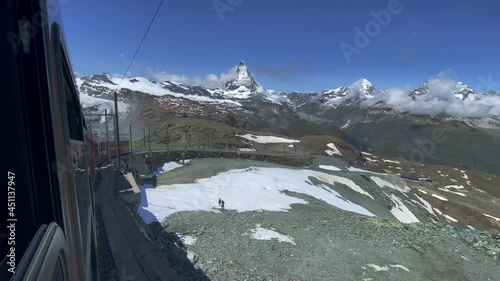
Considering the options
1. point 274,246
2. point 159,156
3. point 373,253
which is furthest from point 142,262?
point 159,156

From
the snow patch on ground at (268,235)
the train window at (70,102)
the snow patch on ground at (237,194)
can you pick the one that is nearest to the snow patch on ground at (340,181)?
the snow patch on ground at (237,194)

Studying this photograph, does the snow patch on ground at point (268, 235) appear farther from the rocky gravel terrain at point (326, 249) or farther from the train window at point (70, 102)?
the train window at point (70, 102)

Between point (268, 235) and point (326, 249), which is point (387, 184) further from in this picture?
point (268, 235)

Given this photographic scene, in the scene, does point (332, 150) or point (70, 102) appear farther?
point (332, 150)

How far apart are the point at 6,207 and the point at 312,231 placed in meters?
20.2

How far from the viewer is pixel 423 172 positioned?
137 m

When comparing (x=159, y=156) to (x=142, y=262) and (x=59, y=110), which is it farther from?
(x=59, y=110)

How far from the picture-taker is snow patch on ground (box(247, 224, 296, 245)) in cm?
1888

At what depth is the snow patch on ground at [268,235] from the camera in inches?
743

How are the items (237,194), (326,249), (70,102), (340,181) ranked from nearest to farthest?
(70,102)
(326,249)
(237,194)
(340,181)

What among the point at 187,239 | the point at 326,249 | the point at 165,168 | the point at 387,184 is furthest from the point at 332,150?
the point at 187,239

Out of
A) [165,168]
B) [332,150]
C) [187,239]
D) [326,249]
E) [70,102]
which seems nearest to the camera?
[70,102]

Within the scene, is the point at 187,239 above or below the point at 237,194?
above

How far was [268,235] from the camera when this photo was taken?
19406 millimetres
